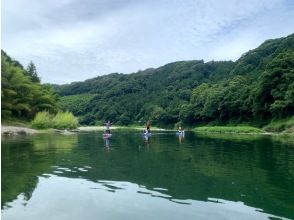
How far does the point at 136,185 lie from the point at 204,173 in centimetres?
582

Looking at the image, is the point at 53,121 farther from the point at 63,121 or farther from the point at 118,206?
the point at 118,206

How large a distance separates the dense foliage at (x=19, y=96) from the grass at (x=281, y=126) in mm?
57762

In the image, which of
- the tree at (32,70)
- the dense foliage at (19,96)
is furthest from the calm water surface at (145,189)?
the tree at (32,70)

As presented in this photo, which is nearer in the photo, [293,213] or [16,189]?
[293,213]

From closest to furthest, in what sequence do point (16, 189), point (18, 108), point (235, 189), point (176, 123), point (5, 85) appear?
point (16, 189), point (235, 189), point (5, 85), point (18, 108), point (176, 123)

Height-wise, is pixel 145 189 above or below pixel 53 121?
below

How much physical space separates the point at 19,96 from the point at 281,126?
62.7 metres

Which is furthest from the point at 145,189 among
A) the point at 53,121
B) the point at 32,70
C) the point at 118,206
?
the point at 32,70

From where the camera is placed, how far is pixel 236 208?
51.9ft

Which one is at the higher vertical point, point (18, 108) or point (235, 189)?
point (18, 108)

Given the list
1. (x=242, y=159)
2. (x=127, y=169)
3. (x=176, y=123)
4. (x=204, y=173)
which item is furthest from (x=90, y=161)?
(x=176, y=123)

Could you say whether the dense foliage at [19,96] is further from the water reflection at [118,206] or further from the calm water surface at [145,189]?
the water reflection at [118,206]

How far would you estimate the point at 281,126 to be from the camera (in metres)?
89.2

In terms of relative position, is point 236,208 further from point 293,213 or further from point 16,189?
point 16,189
